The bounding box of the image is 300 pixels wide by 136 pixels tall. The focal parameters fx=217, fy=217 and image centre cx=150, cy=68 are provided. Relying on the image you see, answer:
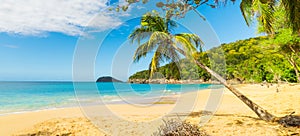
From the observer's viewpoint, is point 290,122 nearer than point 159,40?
Yes

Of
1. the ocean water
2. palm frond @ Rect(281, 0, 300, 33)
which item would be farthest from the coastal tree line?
the ocean water

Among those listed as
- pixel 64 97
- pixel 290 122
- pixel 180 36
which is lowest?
pixel 290 122

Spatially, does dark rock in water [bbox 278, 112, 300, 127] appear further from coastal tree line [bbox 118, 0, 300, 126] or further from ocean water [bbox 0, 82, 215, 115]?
ocean water [bbox 0, 82, 215, 115]

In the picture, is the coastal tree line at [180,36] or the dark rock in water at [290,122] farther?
the coastal tree line at [180,36]

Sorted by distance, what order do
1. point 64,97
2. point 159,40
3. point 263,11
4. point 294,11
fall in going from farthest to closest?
point 64,97 → point 159,40 → point 263,11 → point 294,11

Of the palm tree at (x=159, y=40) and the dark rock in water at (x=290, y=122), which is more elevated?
the palm tree at (x=159, y=40)

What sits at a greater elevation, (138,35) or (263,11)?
(138,35)

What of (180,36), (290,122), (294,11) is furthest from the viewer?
A: (180,36)

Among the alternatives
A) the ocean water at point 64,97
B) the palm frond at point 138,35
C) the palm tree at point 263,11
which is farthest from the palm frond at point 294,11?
the ocean water at point 64,97

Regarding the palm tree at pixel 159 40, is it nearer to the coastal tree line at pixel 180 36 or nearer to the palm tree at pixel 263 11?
the coastal tree line at pixel 180 36

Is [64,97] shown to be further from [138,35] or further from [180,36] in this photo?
[180,36]

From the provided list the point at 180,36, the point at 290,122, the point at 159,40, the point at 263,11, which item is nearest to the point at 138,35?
the point at 159,40

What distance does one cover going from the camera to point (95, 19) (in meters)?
6.62

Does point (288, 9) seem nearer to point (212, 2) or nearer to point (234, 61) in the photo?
point (212, 2)
